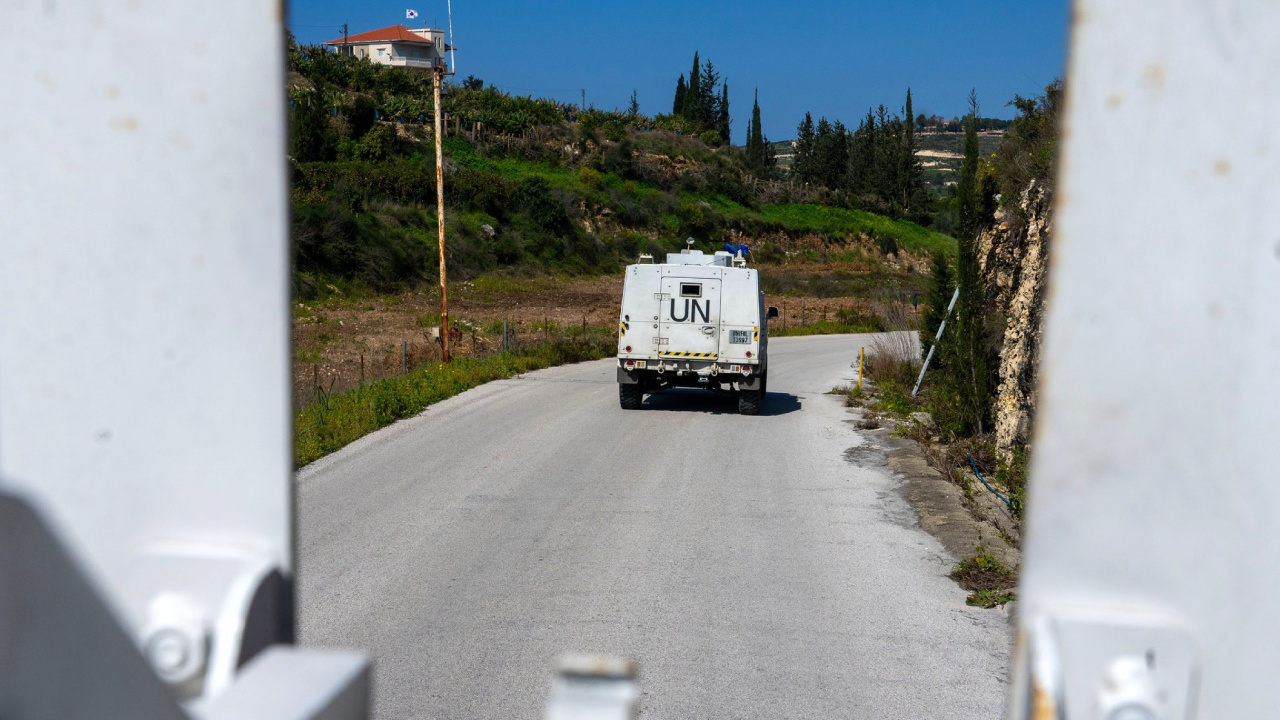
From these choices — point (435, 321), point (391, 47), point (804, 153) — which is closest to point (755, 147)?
point (804, 153)

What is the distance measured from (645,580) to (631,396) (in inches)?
361

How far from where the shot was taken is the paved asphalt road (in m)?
5.25

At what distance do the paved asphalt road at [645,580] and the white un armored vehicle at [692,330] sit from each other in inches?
120

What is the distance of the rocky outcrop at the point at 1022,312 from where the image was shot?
10203 mm

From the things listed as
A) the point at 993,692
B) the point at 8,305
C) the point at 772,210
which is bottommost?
the point at 993,692

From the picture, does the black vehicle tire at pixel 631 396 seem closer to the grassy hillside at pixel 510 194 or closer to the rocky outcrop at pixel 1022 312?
the rocky outcrop at pixel 1022 312

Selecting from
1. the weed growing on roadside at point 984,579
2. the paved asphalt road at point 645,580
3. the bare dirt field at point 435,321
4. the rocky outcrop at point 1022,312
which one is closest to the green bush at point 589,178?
the bare dirt field at point 435,321

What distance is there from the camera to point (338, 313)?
3088cm

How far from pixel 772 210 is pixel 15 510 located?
71.8 metres

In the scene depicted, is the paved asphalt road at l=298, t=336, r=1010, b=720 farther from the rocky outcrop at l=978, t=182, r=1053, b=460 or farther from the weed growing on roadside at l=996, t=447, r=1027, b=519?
the rocky outcrop at l=978, t=182, r=1053, b=460

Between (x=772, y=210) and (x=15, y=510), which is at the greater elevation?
(x=772, y=210)

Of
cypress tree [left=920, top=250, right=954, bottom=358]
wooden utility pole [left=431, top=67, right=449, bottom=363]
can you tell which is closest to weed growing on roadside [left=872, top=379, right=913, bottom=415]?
cypress tree [left=920, top=250, right=954, bottom=358]

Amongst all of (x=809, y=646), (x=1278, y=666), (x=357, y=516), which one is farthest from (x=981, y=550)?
(x=1278, y=666)

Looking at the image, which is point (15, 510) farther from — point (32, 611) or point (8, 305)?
point (8, 305)
